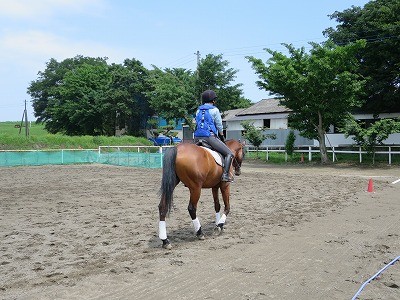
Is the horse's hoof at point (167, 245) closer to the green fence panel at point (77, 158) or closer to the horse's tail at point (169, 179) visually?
the horse's tail at point (169, 179)

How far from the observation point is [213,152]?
23.7ft

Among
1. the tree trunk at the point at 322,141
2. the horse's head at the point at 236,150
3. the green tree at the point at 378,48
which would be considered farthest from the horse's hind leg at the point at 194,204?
the green tree at the point at 378,48

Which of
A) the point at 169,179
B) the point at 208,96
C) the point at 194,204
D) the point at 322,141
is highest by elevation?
the point at 208,96

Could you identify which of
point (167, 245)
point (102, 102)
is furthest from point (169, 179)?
point (102, 102)

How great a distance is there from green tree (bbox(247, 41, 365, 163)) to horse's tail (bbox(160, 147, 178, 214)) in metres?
20.0

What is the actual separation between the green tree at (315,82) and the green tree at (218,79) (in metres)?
13.3

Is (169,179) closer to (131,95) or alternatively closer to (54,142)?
(54,142)

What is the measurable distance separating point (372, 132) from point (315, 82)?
15.3 ft

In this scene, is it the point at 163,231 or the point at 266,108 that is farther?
the point at 266,108

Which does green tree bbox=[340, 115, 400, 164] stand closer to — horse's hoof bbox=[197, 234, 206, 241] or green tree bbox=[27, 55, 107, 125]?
horse's hoof bbox=[197, 234, 206, 241]

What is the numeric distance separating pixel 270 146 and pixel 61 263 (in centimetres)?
3229

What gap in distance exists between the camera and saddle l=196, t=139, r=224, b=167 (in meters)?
7.20

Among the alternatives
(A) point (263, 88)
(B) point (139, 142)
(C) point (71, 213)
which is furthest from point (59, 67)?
(C) point (71, 213)

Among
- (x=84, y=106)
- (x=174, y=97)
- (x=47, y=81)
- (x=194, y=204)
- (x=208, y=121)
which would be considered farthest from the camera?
(x=47, y=81)
